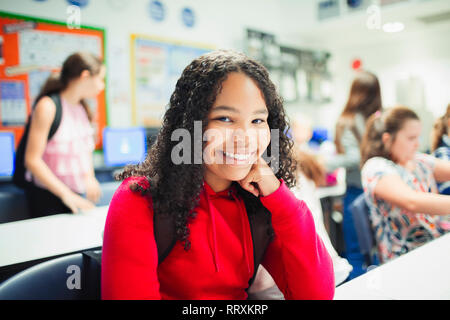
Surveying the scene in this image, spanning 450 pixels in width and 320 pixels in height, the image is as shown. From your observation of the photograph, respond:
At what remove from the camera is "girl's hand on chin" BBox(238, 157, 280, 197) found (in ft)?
2.34

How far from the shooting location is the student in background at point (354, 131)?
1.50 m

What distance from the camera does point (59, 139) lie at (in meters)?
1.35

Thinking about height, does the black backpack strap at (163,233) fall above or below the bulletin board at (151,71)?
below

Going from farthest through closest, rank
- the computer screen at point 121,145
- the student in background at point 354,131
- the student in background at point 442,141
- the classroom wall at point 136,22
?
1. the computer screen at point 121,145
2. the classroom wall at point 136,22
3. the student in background at point 354,131
4. the student in background at point 442,141

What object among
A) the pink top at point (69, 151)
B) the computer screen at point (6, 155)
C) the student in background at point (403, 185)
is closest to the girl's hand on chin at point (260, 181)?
the student in background at point (403, 185)

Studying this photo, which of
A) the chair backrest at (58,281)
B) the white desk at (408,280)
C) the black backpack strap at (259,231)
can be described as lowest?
the white desk at (408,280)

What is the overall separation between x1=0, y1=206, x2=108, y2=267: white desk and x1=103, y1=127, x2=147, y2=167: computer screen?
1460 mm

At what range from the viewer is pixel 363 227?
128 cm

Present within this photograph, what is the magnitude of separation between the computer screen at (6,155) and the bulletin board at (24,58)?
0.77 feet

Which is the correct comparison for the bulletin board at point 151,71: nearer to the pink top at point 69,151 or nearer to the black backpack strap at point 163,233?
the pink top at point 69,151

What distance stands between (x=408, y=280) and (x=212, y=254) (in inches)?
19.5

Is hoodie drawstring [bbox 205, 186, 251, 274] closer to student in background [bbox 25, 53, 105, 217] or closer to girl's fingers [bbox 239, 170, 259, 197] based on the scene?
girl's fingers [bbox 239, 170, 259, 197]

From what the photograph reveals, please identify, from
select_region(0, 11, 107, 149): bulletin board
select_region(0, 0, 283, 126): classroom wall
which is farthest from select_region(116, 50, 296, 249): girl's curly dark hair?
select_region(0, 0, 283, 126): classroom wall
